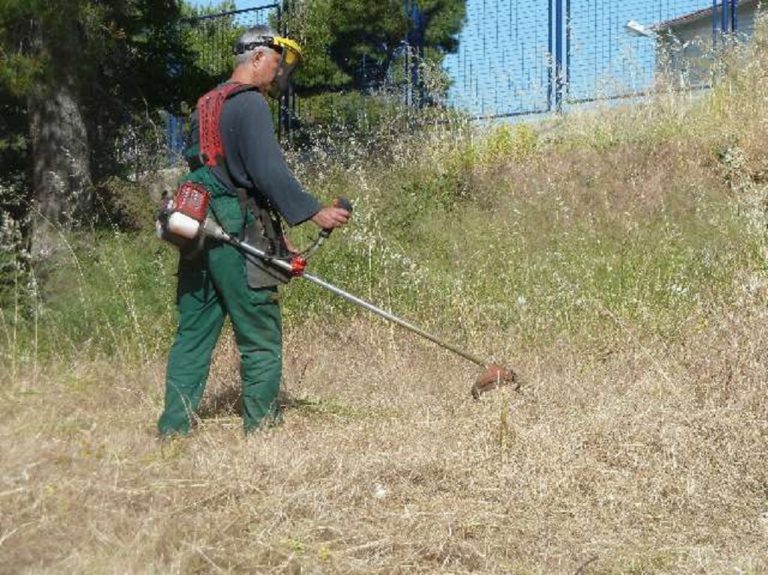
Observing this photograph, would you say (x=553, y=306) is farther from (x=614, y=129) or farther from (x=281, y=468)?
(x=614, y=129)

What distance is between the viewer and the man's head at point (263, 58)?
5.08 meters

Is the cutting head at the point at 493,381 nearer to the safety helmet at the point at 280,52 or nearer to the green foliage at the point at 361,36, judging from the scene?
the safety helmet at the point at 280,52

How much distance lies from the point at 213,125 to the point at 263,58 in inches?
16.0

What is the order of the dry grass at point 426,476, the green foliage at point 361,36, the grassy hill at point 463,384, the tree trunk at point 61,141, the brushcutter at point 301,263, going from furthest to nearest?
the green foliage at point 361,36, the tree trunk at point 61,141, the brushcutter at point 301,263, the grassy hill at point 463,384, the dry grass at point 426,476

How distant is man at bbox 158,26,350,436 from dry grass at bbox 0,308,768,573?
24 centimetres

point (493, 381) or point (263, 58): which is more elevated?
point (263, 58)

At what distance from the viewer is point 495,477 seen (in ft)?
14.1

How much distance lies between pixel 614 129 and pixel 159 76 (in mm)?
5481

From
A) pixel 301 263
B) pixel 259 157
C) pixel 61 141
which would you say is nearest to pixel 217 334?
pixel 301 263

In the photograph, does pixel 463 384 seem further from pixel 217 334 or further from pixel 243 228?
pixel 243 228

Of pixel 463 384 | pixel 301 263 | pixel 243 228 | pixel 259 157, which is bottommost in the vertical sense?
pixel 463 384

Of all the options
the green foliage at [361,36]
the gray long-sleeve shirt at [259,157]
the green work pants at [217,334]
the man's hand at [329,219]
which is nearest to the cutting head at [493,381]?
the green work pants at [217,334]

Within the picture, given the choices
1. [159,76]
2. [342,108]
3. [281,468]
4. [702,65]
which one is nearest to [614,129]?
[702,65]

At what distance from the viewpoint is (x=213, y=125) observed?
4.93m
